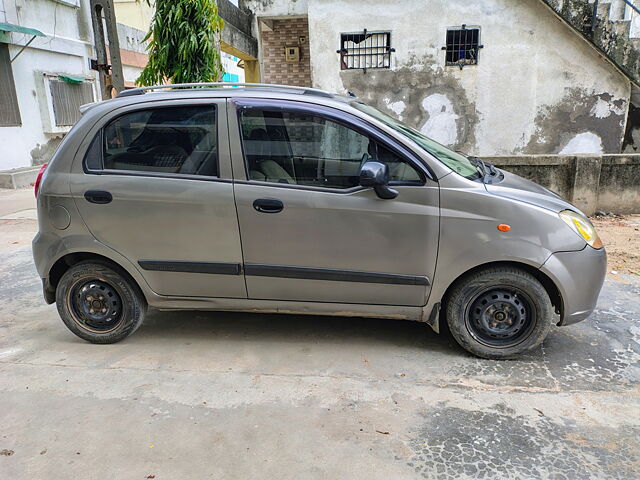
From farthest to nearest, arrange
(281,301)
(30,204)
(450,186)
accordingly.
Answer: (30,204), (281,301), (450,186)

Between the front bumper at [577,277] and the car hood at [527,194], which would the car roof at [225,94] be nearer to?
the car hood at [527,194]

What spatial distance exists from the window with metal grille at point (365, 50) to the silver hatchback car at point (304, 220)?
7203 mm

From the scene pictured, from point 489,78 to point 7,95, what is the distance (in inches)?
428

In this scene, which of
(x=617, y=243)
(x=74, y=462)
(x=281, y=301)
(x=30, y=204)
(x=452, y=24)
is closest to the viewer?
(x=74, y=462)

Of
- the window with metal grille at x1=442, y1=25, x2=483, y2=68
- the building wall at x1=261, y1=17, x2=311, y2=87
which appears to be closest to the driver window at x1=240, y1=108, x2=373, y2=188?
the window with metal grille at x1=442, y1=25, x2=483, y2=68

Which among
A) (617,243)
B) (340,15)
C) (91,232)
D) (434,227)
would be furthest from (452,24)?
(91,232)

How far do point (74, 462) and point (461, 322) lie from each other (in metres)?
2.39

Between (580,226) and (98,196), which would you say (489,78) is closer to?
(580,226)

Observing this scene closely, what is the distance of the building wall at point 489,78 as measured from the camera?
Result: 962cm

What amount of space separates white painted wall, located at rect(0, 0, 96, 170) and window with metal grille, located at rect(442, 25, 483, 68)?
9962 mm

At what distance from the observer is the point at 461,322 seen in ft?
10.8

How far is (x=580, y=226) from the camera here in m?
3.18

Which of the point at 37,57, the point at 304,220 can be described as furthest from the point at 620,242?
the point at 37,57

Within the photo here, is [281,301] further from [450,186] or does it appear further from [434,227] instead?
[450,186]
